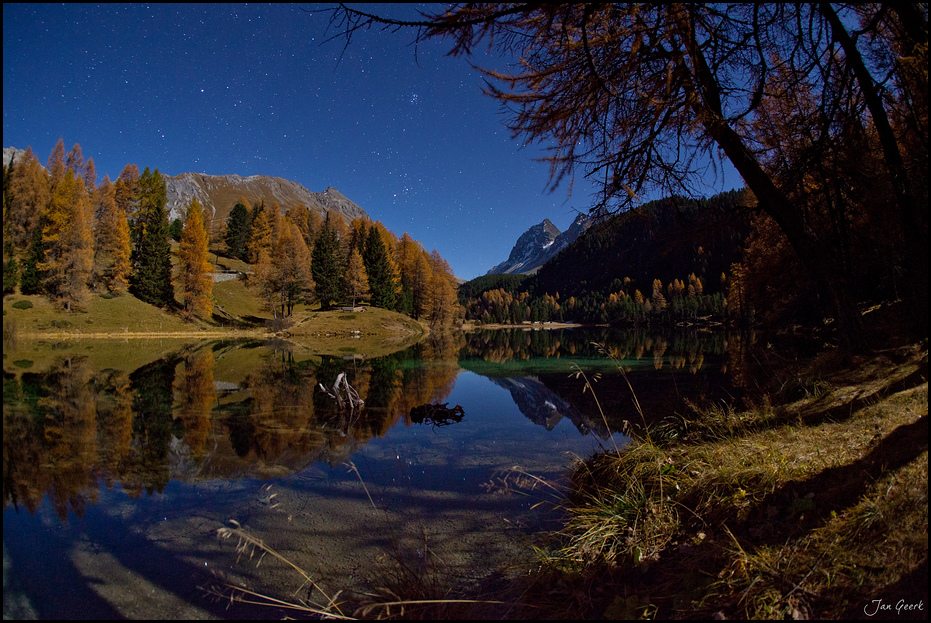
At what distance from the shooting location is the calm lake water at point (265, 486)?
319cm

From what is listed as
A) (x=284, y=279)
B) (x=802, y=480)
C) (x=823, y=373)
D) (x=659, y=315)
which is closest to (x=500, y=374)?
(x=823, y=373)

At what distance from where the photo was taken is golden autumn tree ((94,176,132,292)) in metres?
35.7

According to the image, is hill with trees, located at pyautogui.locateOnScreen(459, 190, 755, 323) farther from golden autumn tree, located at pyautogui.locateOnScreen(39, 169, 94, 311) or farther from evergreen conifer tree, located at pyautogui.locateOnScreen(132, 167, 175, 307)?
evergreen conifer tree, located at pyautogui.locateOnScreen(132, 167, 175, 307)

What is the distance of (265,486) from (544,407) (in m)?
6.83

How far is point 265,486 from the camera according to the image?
5199 mm

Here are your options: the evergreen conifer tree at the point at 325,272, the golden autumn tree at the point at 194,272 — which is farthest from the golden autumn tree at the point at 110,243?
the evergreen conifer tree at the point at 325,272

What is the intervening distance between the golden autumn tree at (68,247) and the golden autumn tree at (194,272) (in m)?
8.13

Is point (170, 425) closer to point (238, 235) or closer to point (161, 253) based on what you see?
point (161, 253)

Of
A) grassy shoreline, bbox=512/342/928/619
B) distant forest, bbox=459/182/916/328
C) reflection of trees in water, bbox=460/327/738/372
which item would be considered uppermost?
distant forest, bbox=459/182/916/328

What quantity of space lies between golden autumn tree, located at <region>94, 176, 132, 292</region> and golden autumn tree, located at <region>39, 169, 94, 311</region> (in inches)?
193

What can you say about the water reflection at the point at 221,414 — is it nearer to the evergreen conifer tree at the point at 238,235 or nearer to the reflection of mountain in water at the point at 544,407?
the reflection of mountain in water at the point at 544,407

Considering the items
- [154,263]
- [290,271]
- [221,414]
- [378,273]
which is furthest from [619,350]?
[154,263]

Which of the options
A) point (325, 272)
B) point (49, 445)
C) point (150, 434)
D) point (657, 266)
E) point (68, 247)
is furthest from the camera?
point (657, 266)

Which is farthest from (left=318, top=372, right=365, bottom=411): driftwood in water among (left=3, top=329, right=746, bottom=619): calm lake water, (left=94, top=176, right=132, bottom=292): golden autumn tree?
(left=94, top=176, right=132, bottom=292): golden autumn tree
